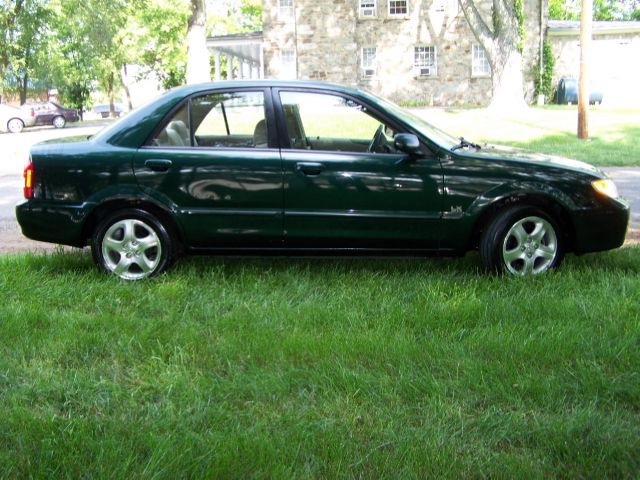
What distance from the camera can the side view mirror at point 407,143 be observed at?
211 inches

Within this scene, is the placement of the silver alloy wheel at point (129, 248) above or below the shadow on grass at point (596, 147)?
below

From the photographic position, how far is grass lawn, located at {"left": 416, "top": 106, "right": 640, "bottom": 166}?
14352 mm

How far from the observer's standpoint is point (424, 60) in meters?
34.1

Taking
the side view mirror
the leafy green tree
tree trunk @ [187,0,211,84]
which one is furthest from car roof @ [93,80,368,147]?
the leafy green tree

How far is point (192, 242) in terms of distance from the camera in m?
5.58

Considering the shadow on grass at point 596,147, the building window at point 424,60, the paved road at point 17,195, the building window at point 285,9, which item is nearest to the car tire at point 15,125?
the building window at point 285,9

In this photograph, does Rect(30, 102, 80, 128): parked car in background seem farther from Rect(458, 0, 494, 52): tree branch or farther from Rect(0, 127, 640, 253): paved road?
Rect(458, 0, 494, 52): tree branch

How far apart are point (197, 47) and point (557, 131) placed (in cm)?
1216

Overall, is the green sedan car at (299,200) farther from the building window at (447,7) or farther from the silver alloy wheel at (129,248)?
the building window at (447,7)

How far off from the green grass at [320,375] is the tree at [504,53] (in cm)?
1965

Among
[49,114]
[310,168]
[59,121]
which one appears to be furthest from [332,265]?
[59,121]

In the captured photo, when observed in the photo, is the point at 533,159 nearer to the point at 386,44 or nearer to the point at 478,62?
the point at 478,62

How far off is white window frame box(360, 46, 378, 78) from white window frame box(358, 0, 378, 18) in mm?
1487

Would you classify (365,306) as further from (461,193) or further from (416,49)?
(416,49)
